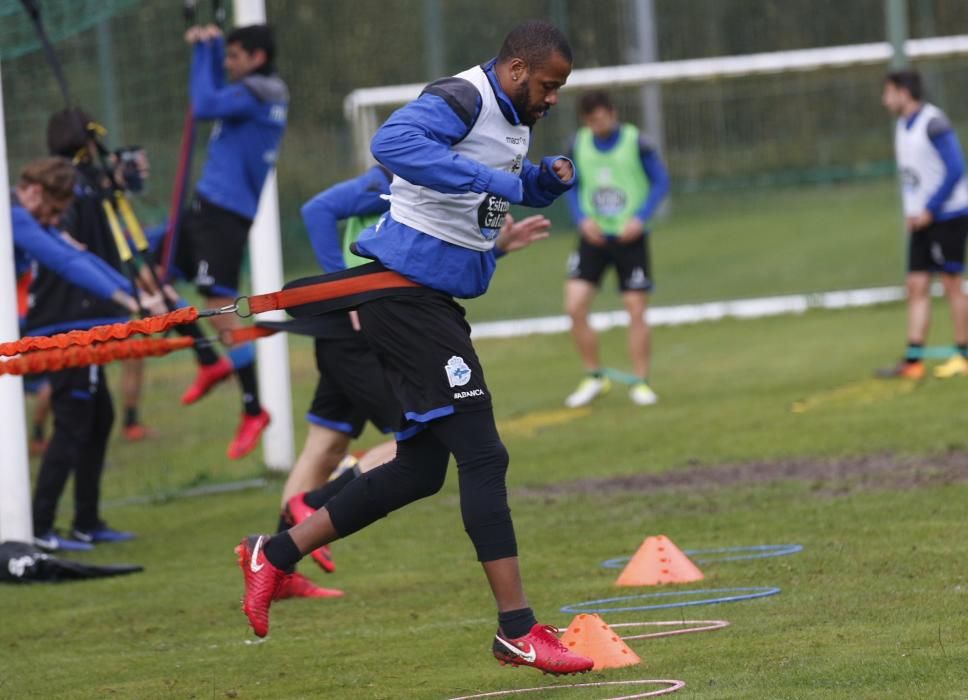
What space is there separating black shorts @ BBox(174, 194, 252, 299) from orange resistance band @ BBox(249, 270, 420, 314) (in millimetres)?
4572

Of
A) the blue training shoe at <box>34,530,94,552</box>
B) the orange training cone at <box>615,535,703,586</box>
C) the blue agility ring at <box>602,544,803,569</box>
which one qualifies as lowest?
the blue training shoe at <box>34,530,94,552</box>

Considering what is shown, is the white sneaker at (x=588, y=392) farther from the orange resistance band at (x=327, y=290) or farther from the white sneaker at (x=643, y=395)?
the orange resistance band at (x=327, y=290)

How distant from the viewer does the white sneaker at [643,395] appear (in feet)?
42.4

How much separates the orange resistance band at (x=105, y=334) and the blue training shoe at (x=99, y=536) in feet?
11.5

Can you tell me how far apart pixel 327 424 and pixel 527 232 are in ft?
5.22

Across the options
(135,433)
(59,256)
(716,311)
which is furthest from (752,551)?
(716,311)

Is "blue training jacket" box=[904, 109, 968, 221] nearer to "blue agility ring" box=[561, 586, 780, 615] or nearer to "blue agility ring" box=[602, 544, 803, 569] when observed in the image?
"blue agility ring" box=[602, 544, 803, 569]

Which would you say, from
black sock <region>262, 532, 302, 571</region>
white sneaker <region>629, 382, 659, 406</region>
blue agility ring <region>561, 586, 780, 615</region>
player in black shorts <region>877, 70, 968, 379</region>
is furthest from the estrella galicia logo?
player in black shorts <region>877, 70, 968, 379</region>

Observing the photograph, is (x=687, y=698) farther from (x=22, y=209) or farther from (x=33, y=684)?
(x=22, y=209)

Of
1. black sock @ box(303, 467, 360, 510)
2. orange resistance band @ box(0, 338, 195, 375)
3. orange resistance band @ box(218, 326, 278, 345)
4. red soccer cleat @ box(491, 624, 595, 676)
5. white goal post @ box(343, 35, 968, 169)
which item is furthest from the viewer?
white goal post @ box(343, 35, 968, 169)

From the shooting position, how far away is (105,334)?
6004 millimetres

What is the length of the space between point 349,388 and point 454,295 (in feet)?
6.05

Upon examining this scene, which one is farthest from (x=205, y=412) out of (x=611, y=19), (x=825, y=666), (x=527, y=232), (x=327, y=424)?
(x=611, y=19)

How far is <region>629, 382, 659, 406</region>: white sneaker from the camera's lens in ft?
42.4
